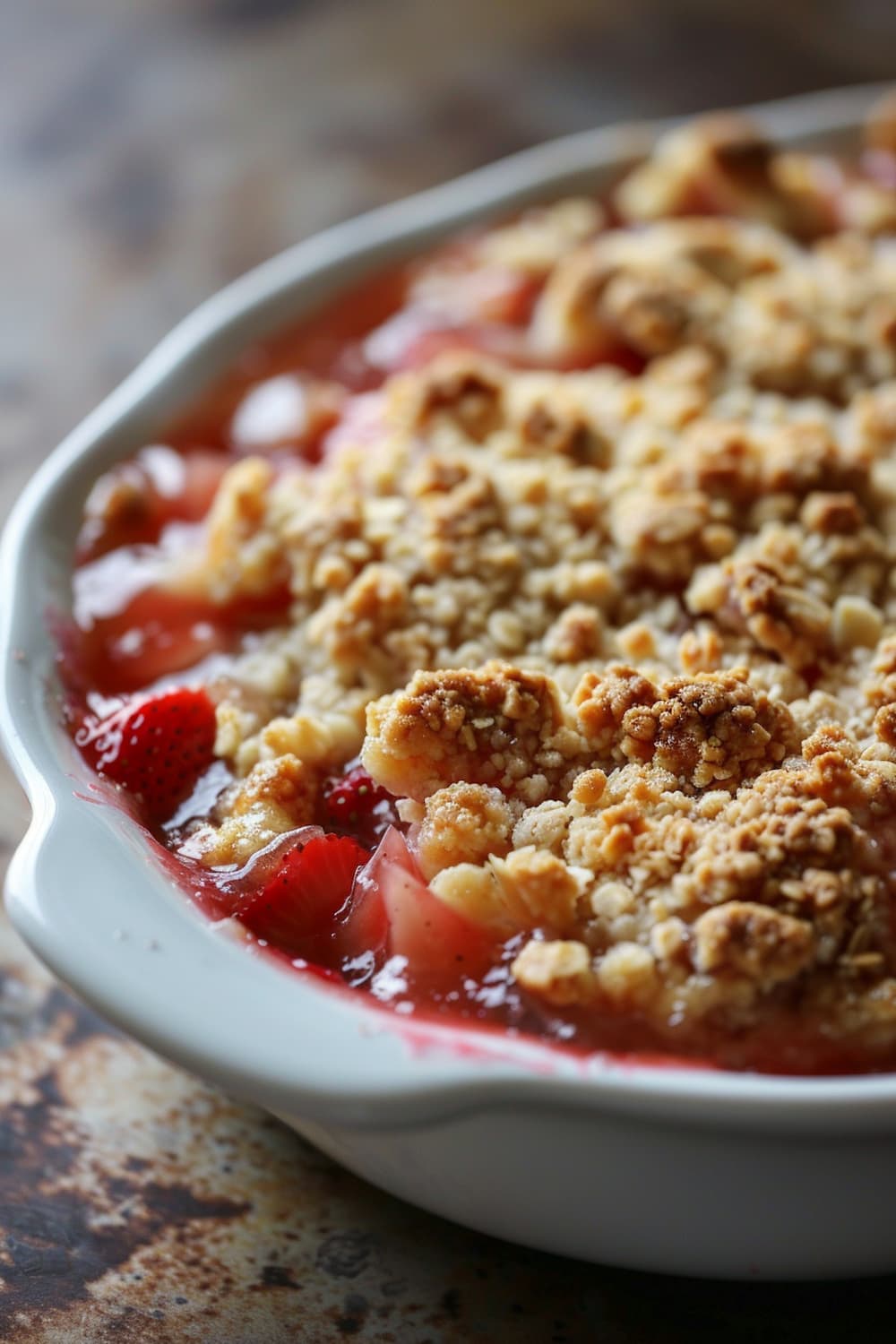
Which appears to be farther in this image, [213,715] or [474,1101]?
[213,715]

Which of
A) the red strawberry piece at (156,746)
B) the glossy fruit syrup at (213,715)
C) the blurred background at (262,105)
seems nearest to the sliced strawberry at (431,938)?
the glossy fruit syrup at (213,715)

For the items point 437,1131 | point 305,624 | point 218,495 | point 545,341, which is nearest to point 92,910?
point 437,1131

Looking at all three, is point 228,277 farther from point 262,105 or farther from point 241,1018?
point 241,1018

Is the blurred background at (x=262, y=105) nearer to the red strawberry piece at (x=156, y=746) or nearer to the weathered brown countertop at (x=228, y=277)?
the weathered brown countertop at (x=228, y=277)

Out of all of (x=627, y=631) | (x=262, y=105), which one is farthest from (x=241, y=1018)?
(x=262, y=105)

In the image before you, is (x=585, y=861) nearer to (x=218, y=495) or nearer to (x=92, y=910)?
(x=92, y=910)

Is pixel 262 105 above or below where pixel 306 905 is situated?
above
